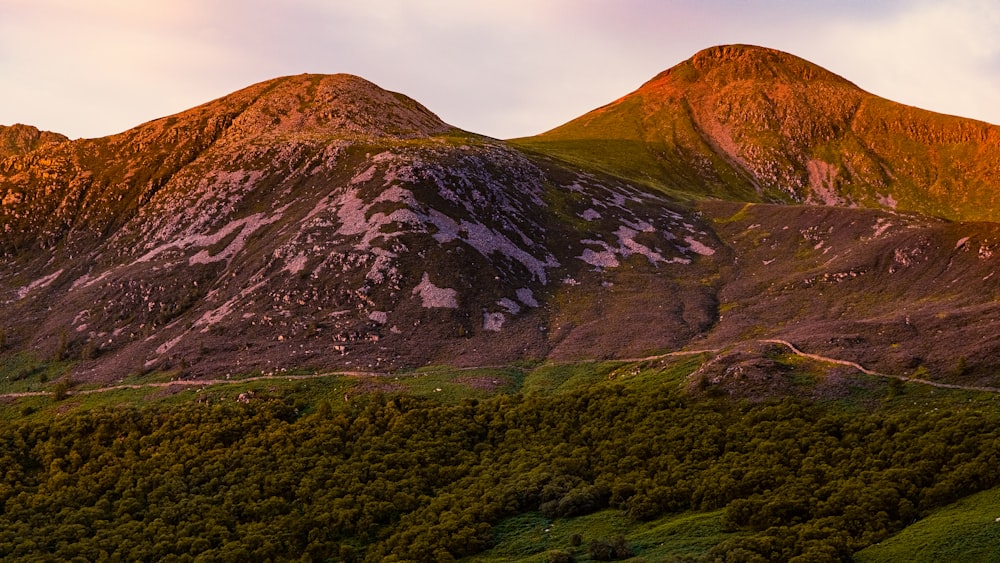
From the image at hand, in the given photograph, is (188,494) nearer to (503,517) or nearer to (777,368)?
(503,517)

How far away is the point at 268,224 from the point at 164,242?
2246cm

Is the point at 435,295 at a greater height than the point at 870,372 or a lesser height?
greater

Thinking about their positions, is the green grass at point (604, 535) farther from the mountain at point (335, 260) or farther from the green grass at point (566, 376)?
the mountain at point (335, 260)

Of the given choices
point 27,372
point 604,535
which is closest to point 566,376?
point 604,535

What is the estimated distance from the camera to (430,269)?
461 feet

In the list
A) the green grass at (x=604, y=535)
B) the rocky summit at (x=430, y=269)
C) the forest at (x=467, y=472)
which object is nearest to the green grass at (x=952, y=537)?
the forest at (x=467, y=472)

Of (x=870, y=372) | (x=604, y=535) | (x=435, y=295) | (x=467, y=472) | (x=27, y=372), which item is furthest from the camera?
(x=435, y=295)

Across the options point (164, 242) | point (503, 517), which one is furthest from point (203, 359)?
point (503, 517)

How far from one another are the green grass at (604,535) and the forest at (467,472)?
103cm

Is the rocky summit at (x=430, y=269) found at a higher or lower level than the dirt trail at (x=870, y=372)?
higher

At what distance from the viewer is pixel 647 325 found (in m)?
126

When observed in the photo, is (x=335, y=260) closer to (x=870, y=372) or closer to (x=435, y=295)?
(x=435, y=295)

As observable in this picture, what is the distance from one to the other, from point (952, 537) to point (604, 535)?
1044 inches

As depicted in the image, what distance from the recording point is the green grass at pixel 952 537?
48.8 meters
